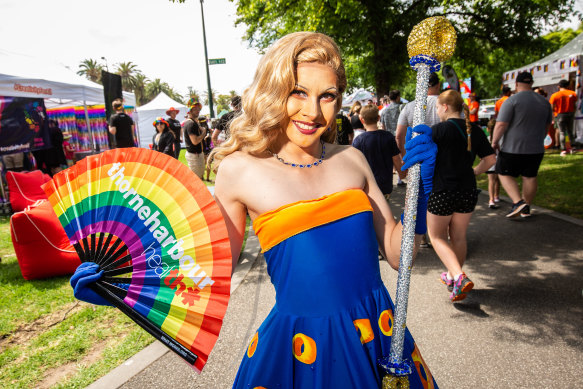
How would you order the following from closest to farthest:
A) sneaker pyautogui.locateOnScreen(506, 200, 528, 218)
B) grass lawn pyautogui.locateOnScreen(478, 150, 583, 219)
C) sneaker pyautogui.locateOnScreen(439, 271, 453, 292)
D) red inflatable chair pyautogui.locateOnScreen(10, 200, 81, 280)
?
sneaker pyautogui.locateOnScreen(439, 271, 453, 292), red inflatable chair pyautogui.locateOnScreen(10, 200, 81, 280), sneaker pyautogui.locateOnScreen(506, 200, 528, 218), grass lawn pyautogui.locateOnScreen(478, 150, 583, 219)

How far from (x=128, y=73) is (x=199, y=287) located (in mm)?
81218

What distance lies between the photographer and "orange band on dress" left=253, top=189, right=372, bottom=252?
1387 mm

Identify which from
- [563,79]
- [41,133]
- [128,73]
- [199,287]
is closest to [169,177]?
[199,287]

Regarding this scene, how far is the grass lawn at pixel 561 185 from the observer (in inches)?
260

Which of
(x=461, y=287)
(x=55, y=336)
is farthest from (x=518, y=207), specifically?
(x=55, y=336)

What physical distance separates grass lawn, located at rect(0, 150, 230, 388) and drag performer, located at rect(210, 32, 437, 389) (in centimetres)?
207

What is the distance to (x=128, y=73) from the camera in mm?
73000

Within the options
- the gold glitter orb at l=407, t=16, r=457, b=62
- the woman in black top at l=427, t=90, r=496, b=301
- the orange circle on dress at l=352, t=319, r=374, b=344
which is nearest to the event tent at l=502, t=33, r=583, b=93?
the woman in black top at l=427, t=90, r=496, b=301

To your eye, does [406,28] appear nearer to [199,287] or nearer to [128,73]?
[199,287]

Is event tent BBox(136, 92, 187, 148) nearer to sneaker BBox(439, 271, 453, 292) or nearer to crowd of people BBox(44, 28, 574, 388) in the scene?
sneaker BBox(439, 271, 453, 292)

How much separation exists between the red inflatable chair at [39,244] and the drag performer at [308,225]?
12.9ft

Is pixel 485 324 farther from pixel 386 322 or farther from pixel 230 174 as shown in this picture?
pixel 230 174

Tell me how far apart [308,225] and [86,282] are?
30.9 inches

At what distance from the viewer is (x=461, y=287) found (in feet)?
11.5
